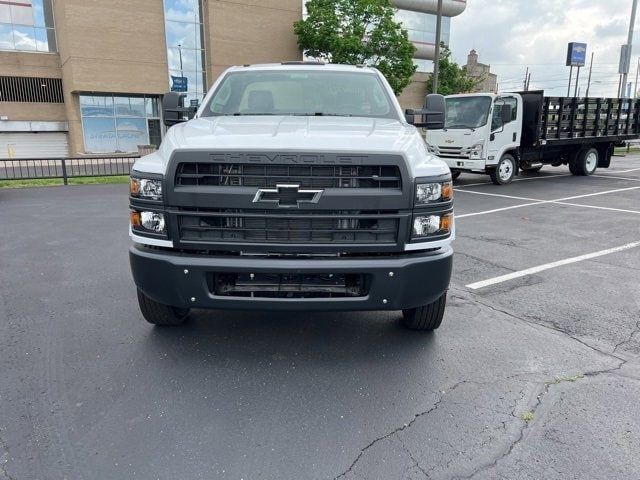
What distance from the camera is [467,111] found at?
44.5 ft

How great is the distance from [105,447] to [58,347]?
147 cm

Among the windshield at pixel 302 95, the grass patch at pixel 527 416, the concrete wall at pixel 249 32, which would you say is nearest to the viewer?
the grass patch at pixel 527 416

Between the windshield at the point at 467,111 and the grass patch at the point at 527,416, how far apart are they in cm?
1128

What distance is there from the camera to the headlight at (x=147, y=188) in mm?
3107

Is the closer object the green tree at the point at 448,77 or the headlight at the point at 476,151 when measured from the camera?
the headlight at the point at 476,151

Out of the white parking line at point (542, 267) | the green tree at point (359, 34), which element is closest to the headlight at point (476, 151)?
the white parking line at point (542, 267)

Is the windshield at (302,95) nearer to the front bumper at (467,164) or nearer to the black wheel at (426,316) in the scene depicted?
the black wheel at (426,316)

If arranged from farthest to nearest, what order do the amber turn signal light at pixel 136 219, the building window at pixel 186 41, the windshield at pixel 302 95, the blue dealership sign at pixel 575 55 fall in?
the blue dealership sign at pixel 575 55
the building window at pixel 186 41
the windshield at pixel 302 95
the amber turn signal light at pixel 136 219

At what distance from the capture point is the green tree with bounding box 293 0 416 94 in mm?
30125

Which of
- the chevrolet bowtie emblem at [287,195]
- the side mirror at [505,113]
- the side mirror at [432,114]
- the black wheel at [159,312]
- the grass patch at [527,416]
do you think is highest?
the side mirror at [505,113]

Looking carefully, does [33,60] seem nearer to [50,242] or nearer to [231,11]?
[231,11]

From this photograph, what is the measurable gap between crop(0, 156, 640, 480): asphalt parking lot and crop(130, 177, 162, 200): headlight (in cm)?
122

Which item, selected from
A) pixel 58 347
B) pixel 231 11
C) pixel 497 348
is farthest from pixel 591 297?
pixel 231 11

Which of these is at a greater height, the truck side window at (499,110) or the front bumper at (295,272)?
the truck side window at (499,110)
